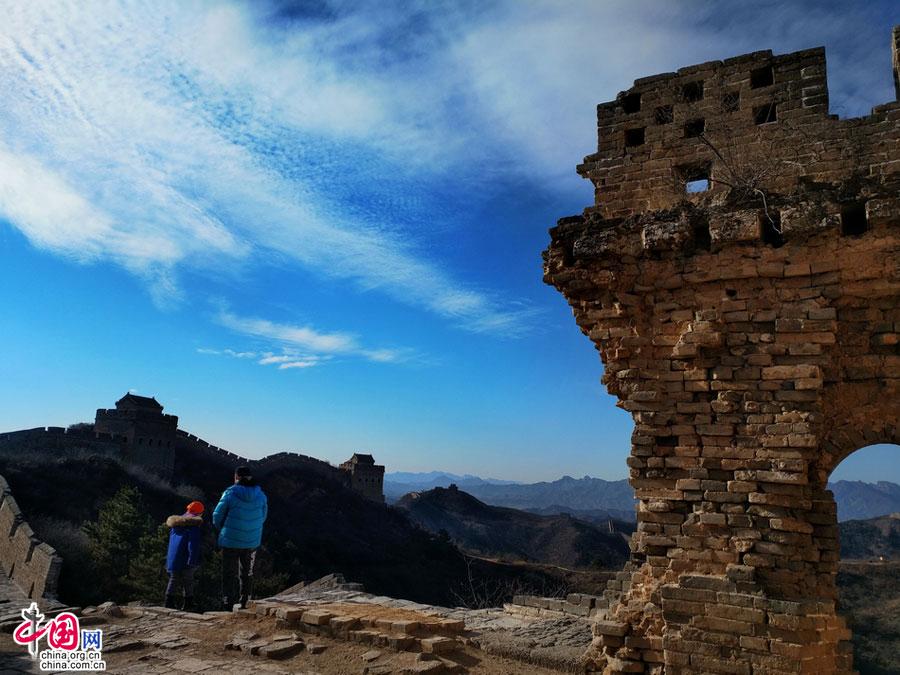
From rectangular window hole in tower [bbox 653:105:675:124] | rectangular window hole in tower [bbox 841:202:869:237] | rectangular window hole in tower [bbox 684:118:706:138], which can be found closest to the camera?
rectangular window hole in tower [bbox 841:202:869:237]

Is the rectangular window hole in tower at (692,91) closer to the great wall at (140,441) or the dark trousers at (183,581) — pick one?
the dark trousers at (183,581)

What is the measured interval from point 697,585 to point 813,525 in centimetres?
102

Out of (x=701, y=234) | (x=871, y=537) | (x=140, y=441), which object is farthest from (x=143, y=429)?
(x=871, y=537)

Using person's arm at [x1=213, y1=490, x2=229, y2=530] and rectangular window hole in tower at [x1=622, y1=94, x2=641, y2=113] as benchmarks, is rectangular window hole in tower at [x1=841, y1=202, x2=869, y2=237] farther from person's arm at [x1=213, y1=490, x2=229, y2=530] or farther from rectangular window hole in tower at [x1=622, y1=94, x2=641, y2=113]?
person's arm at [x1=213, y1=490, x2=229, y2=530]

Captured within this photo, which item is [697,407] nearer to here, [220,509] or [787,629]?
[787,629]

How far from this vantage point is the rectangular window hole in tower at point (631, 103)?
20.7 feet

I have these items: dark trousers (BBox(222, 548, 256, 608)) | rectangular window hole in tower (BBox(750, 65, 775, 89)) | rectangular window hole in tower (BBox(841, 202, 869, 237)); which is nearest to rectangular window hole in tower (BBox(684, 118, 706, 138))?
rectangular window hole in tower (BBox(750, 65, 775, 89))

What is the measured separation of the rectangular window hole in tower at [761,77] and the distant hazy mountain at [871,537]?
54076 mm

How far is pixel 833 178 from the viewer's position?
18.0 feet

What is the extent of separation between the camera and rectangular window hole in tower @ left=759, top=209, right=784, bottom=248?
5.05 meters

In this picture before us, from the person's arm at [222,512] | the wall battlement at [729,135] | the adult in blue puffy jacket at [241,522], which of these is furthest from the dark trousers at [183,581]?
the wall battlement at [729,135]

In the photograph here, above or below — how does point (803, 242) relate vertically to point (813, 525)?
above

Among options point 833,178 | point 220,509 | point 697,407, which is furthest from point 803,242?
point 220,509

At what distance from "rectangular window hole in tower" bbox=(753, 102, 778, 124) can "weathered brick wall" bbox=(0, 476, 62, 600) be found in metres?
13.3
